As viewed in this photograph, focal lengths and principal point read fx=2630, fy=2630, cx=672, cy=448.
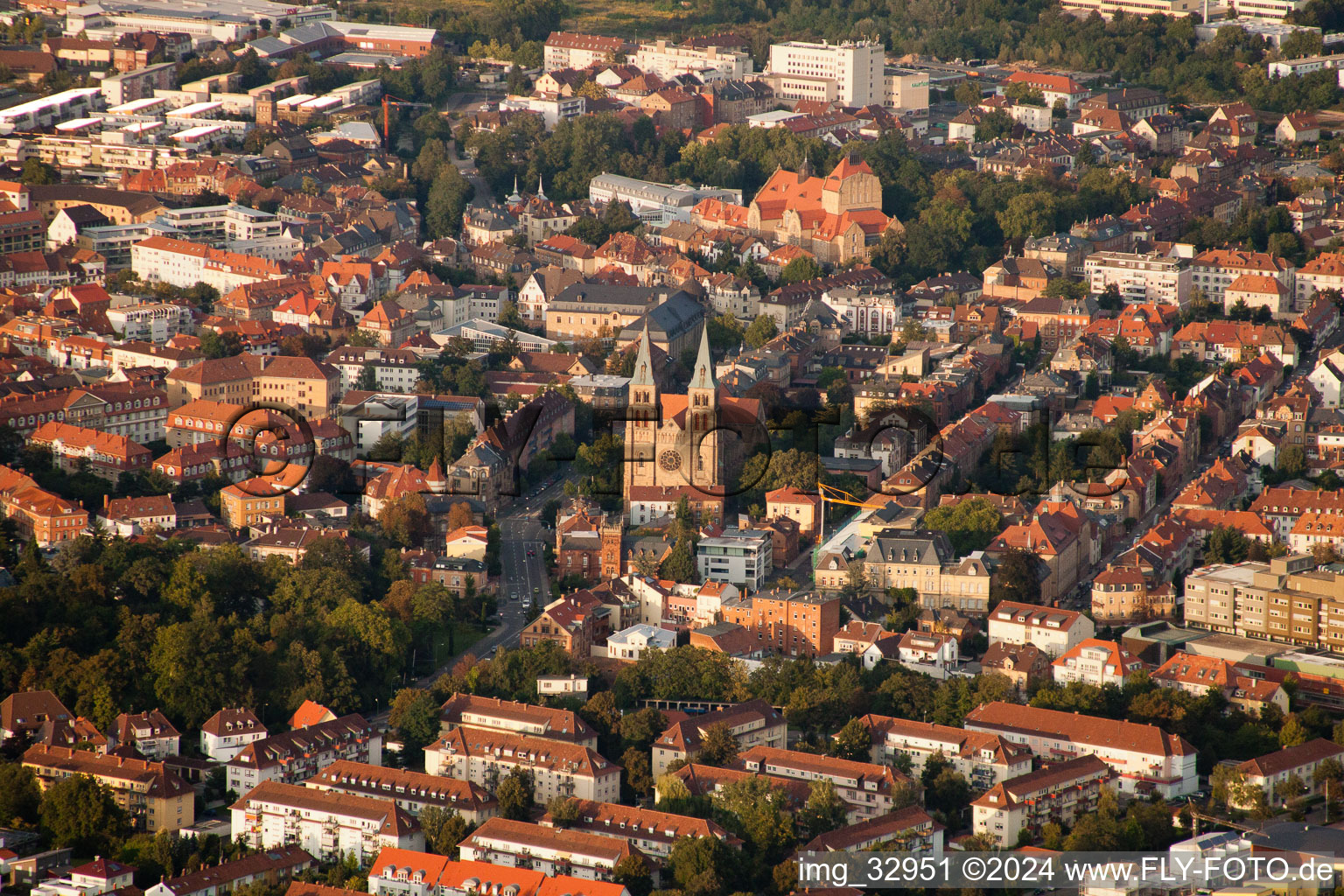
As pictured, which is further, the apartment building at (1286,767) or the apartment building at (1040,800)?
the apartment building at (1286,767)

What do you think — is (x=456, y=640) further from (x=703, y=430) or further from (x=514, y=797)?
(x=703, y=430)

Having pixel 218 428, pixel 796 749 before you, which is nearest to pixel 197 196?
pixel 218 428

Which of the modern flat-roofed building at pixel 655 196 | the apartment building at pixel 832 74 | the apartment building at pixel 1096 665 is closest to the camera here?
the apartment building at pixel 1096 665

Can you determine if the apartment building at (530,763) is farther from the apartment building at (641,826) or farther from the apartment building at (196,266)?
the apartment building at (196,266)

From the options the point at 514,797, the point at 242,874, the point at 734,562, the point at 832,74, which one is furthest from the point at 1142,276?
the point at 242,874

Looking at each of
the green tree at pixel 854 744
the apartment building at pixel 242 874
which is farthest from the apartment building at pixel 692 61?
the apartment building at pixel 242 874

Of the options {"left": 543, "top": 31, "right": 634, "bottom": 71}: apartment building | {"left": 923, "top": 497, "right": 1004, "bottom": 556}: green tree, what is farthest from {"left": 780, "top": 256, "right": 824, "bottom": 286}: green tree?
{"left": 543, "top": 31, "right": 634, "bottom": 71}: apartment building

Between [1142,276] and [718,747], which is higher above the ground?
[1142,276]
